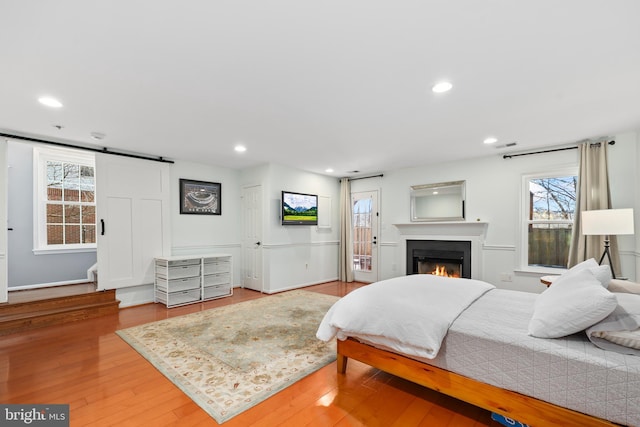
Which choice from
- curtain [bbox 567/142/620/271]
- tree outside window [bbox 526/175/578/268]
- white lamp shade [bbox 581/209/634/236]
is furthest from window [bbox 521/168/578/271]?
white lamp shade [bbox 581/209/634/236]

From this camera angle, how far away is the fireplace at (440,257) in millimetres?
4918

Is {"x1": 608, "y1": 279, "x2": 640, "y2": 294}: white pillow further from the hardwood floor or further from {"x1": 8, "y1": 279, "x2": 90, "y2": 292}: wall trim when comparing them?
{"x1": 8, "y1": 279, "x2": 90, "y2": 292}: wall trim

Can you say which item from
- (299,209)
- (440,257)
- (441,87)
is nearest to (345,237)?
(299,209)

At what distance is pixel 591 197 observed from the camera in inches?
148

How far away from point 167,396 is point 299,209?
3.94 m

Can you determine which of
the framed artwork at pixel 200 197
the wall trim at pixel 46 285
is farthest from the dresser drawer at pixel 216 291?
the wall trim at pixel 46 285

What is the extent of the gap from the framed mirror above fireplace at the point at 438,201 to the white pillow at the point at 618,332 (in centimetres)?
357

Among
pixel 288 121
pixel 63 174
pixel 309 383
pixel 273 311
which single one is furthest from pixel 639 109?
pixel 63 174

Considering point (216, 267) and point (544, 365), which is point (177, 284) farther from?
point (544, 365)

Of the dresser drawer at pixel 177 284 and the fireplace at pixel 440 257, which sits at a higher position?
the fireplace at pixel 440 257

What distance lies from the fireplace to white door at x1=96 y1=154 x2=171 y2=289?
4349 mm

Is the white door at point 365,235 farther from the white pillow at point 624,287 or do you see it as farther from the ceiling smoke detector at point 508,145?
the white pillow at point 624,287

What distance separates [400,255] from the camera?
5676 millimetres

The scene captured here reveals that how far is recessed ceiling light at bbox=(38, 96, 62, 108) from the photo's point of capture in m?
2.55
